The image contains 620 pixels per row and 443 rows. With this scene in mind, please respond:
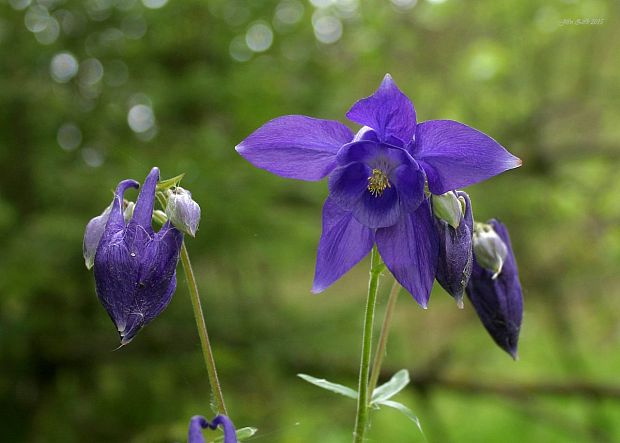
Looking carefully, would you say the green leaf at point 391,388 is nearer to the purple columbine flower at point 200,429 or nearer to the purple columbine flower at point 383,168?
the purple columbine flower at point 383,168

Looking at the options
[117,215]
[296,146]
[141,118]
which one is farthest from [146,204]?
[141,118]

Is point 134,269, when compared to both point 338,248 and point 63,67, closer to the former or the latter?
point 338,248

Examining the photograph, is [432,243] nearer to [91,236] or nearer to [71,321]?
[91,236]

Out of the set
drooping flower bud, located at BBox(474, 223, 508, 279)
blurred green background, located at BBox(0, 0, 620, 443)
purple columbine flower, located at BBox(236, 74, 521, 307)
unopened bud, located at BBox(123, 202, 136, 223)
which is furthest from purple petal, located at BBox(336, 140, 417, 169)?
blurred green background, located at BBox(0, 0, 620, 443)

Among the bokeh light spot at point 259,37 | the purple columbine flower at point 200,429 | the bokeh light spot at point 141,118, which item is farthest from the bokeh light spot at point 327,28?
the purple columbine flower at point 200,429

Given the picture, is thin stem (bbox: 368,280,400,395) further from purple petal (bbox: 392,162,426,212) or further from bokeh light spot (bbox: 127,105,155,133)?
bokeh light spot (bbox: 127,105,155,133)

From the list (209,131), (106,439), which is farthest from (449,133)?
(106,439)
